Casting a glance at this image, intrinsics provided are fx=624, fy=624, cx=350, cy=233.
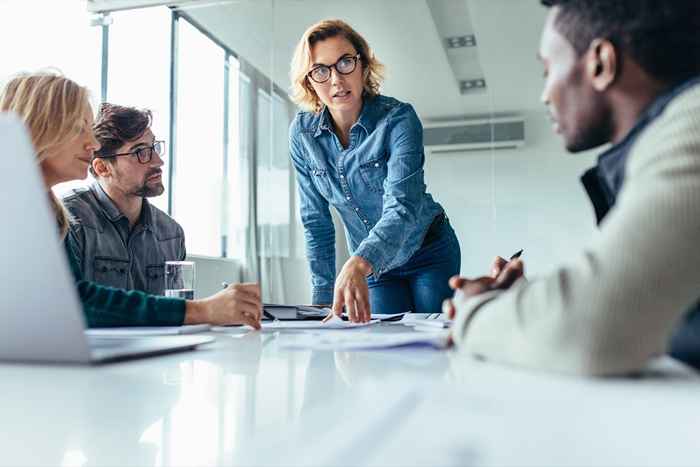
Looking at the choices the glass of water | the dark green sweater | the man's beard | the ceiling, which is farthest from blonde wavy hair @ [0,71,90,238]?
the ceiling

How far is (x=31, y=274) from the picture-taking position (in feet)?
1.72

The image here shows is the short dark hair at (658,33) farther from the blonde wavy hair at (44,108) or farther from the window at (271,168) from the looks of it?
the window at (271,168)

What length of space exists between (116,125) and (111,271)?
596 mm

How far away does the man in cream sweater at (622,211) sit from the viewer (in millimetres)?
456

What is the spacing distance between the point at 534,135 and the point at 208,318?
12.6 ft

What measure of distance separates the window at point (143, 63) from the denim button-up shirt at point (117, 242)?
252 centimetres

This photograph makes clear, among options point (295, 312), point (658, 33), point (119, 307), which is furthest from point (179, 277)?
point (658, 33)

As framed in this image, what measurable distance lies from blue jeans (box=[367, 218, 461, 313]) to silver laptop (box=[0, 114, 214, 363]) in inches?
53.9

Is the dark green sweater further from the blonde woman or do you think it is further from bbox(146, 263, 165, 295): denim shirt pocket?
bbox(146, 263, 165, 295): denim shirt pocket

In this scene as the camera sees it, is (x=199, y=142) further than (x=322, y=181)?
Yes

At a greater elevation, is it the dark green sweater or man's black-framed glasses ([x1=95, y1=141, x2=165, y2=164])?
man's black-framed glasses ([x1=95, y1=141, x2=165, y2=164])

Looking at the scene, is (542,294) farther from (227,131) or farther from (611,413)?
(227,131)

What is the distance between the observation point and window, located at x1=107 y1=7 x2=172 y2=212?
14.7ft

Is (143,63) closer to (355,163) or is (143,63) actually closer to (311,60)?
(311,60)
